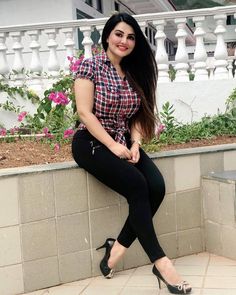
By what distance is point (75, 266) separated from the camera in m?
3.07

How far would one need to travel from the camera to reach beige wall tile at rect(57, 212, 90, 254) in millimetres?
2992

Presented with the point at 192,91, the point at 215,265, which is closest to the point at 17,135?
the point at 192,91

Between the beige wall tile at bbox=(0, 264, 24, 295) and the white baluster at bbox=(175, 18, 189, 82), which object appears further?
the white baluster at bbox=(175, 18, 189, 82)

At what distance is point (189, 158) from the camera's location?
3516 millimetres

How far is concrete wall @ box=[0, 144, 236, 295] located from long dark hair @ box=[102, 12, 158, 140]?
0.36m

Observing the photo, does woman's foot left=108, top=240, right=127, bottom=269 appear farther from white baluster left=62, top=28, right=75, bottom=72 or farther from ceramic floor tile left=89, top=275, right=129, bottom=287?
white baluster left=62, top=28, right=75, bottom=72

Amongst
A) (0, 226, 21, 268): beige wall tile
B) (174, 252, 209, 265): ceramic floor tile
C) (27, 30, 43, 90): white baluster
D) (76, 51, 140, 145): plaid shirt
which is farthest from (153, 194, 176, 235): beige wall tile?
(27, 30, 43, 90): white baluster

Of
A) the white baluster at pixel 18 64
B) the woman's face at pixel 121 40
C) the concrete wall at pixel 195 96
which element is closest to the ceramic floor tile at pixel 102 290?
the woman's face at pixel 121 40

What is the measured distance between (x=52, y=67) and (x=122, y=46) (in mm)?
2692

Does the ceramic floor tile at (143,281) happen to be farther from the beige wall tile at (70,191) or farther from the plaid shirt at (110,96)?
the plaid shirt at (110,96)

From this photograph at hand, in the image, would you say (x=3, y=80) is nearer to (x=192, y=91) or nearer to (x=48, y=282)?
(x=192, y=91)

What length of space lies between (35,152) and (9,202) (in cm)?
122

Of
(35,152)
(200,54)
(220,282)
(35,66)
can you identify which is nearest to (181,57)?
(200,54)

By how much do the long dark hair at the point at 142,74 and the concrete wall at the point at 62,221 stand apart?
36 centimetres
